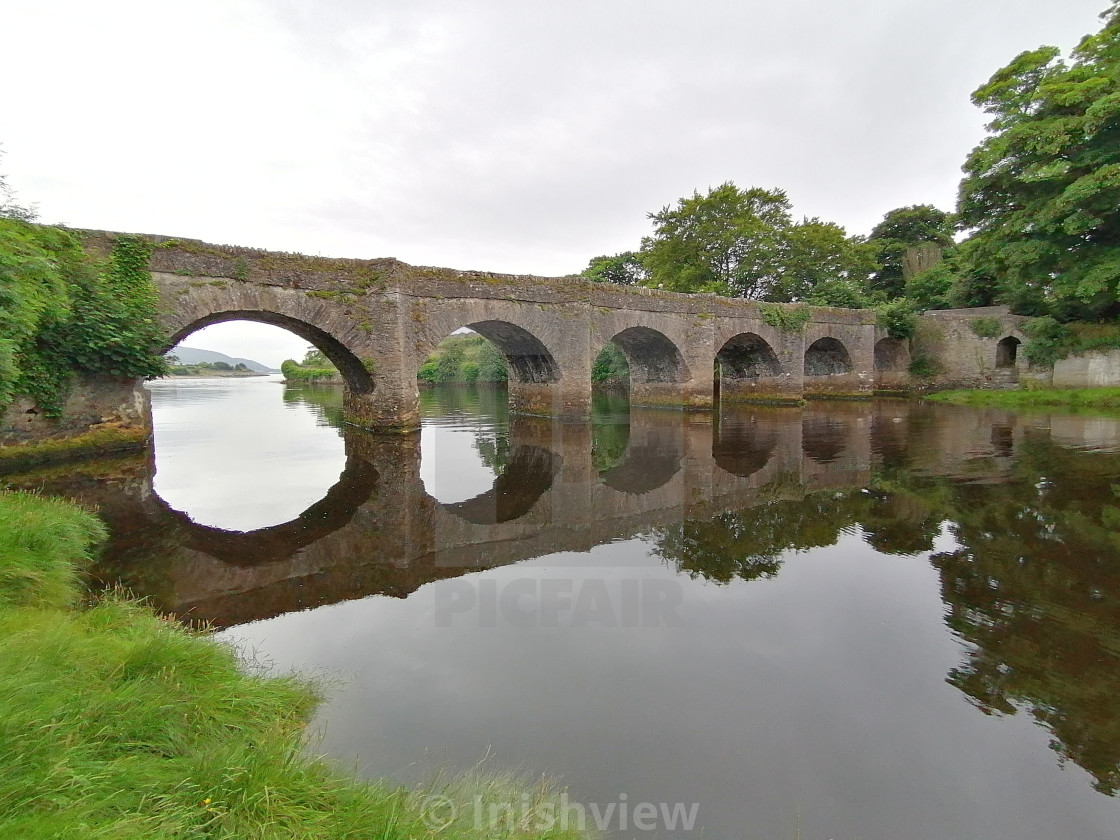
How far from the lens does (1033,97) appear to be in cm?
1877

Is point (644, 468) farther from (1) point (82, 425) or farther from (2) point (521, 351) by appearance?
(1) point (82, 425)

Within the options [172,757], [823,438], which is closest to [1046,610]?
[172,757]

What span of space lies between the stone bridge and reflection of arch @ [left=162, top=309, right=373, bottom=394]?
0.06 meters

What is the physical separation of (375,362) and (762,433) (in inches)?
400

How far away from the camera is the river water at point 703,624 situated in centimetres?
258

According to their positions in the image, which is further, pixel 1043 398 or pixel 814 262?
pixel 814 262

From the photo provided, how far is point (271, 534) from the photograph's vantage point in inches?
242

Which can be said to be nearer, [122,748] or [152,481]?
[122,748]

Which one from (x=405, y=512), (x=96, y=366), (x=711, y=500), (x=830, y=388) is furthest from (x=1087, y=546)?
(x=830, y=388)

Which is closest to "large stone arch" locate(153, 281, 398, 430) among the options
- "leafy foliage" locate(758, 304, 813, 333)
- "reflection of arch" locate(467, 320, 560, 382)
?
"reflection of arch" locate(467, 320, 560, 382)

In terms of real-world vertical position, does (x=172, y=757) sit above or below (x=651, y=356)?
below

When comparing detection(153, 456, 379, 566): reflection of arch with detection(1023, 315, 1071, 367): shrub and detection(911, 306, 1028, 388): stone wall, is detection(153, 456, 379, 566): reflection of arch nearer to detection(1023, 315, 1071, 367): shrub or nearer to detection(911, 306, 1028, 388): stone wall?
detection(1023, 315, 1071, 367): shrub

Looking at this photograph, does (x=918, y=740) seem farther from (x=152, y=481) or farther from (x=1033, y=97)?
(x=1033, y=97)

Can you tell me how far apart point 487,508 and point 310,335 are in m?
9.62
